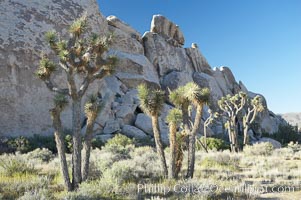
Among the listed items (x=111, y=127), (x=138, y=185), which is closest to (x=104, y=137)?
(x=111, y=127)

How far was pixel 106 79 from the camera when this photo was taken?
37094mm

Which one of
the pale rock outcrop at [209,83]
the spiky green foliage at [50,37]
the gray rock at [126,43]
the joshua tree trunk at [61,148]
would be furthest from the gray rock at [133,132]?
the joshua tree trunk at [61,148]

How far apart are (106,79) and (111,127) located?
8830 mm

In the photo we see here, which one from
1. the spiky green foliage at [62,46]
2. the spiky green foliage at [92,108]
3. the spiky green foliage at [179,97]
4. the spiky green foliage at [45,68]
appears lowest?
the spiky green foliage at [92,108]

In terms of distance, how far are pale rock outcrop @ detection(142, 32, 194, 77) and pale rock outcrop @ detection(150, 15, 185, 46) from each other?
1.40 meters

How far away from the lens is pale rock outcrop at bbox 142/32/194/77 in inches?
1769

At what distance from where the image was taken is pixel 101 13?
3994cm

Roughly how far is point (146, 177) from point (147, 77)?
28999 millimetres

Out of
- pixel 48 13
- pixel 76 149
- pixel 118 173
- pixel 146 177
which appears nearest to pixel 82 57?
pixel 76 149

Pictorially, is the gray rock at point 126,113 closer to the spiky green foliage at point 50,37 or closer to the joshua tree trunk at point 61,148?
the spiky green foliage at point 50,37

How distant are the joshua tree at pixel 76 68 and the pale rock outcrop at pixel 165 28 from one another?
38.9 m

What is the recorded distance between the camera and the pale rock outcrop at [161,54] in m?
44.9

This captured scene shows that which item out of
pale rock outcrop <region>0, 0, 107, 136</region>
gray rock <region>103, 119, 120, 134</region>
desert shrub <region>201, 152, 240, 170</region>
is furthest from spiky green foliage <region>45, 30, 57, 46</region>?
gray rock <region>103, 119, 120, 134</region>

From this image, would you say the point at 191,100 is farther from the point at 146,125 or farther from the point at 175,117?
the point at 146,125
